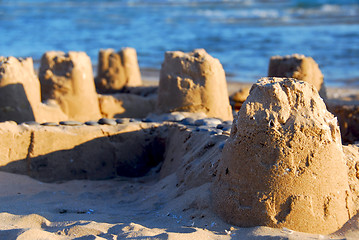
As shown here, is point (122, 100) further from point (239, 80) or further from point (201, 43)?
point (201, 43)

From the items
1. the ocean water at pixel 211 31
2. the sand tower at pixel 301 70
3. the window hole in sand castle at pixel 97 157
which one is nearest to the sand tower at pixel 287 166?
the window hole in sand castle at pixel 97 157

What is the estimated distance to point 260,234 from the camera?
280 cm

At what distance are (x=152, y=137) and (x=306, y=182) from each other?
92.9 inches

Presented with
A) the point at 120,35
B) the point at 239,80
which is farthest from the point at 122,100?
the point at 120,35

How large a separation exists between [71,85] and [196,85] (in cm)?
166

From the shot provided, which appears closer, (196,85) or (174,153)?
(174,153)

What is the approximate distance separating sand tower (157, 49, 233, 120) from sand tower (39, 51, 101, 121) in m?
1.22

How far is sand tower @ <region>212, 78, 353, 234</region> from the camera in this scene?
9.36ft

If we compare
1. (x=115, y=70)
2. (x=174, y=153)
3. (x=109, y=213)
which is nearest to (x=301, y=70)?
(x=174, y=153)

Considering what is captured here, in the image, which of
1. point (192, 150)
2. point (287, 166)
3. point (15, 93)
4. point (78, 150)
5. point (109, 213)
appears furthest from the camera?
point (15, 93)

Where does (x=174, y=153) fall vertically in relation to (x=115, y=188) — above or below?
above

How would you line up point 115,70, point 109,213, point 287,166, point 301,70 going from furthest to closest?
point 115,70 → point 301,70 → point 109,213 → point 287,166

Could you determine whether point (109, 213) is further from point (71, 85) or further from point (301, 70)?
point (301, 70)

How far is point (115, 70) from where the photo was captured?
26.9 ft
